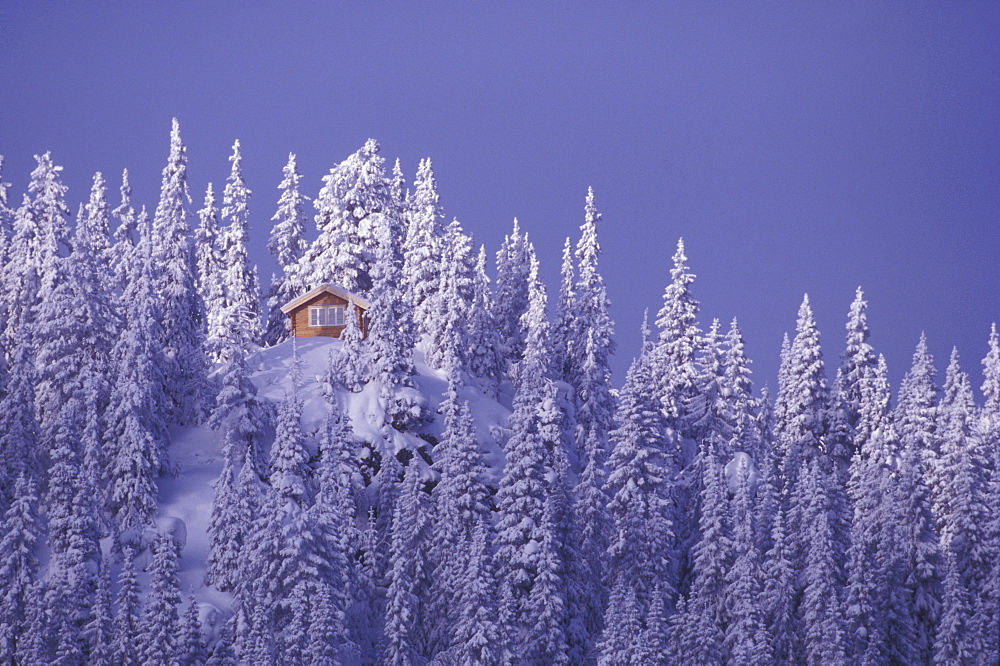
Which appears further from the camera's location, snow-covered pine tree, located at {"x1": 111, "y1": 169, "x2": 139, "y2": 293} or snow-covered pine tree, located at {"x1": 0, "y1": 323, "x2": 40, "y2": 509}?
snow-covered pine tree, located at {"x1": 111, "y1": 169, "x2": 139, "y2": 293}

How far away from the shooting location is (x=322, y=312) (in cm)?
9138

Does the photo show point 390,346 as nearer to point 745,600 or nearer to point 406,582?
point 406,582

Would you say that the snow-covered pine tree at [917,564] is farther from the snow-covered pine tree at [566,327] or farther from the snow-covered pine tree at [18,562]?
the snow-covered pine tree at [18,562]

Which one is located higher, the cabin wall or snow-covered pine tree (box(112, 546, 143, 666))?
the cabin wall

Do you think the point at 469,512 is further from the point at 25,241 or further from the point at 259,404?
the point at 25,241

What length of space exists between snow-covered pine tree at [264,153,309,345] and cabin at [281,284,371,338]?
706 cm

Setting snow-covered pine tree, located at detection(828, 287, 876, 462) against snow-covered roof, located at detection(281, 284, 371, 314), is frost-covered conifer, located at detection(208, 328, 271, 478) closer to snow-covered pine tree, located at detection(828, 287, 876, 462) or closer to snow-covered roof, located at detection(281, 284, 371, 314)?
snow-covered roof, located at detection(281, 284, 371, 314)

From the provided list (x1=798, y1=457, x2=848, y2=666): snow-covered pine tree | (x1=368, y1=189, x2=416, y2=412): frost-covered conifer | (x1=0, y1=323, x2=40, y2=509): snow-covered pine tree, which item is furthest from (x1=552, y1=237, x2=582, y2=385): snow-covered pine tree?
(x1=0, y1=323, x2=40, y2=509): snow-covered pine tree

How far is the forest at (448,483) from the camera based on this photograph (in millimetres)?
60438

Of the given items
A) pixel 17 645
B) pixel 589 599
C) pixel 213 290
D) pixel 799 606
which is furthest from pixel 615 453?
pixel 213 290

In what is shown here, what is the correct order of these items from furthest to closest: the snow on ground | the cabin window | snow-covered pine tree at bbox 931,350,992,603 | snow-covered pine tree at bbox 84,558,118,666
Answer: the cabin window, snow-covered pine tree at bbox 931,350,992,603, the snow on ground, snow-covered pine tree at bbox 84,558,118,666

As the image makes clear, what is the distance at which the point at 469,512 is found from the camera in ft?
218

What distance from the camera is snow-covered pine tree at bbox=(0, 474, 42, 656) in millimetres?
60594

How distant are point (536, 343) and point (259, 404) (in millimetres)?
20257
